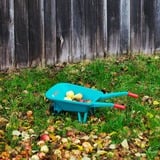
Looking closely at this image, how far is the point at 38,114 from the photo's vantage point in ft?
17.9

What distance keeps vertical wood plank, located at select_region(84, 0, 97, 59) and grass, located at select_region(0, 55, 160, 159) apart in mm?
205

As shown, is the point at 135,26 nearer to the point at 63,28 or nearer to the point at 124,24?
the point at 124,24

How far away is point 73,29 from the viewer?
694cm

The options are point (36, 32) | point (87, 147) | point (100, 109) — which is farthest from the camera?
point (36, 32)

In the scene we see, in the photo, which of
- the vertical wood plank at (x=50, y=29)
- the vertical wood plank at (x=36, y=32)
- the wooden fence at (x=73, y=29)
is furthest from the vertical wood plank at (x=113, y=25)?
the vertical wood plank at (x=36, y=32)

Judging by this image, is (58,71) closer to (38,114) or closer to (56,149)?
(38,114)

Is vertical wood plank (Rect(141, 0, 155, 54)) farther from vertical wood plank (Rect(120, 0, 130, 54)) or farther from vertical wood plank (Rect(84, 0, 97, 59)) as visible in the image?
vertical wood plank (Rect(84, 0, 97, 59))

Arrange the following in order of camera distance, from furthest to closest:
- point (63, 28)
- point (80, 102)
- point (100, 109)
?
point (63, 28) → point (100, 109) → point (80, 102)

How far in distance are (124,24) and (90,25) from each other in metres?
0.48

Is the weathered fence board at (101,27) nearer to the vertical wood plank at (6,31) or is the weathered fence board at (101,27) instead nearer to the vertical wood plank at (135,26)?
the vertical wood plank at (135,26)

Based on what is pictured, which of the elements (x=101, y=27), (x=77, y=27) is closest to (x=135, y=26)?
(x=101, y=27)

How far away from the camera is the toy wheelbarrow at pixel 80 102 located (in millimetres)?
5160

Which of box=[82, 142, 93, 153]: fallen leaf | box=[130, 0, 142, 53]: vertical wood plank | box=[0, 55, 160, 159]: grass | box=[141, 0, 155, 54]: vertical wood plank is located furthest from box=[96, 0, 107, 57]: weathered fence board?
box=[82, 142, 93, 153]: fallen leaf

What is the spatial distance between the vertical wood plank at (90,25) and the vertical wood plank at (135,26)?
20.8 inches
